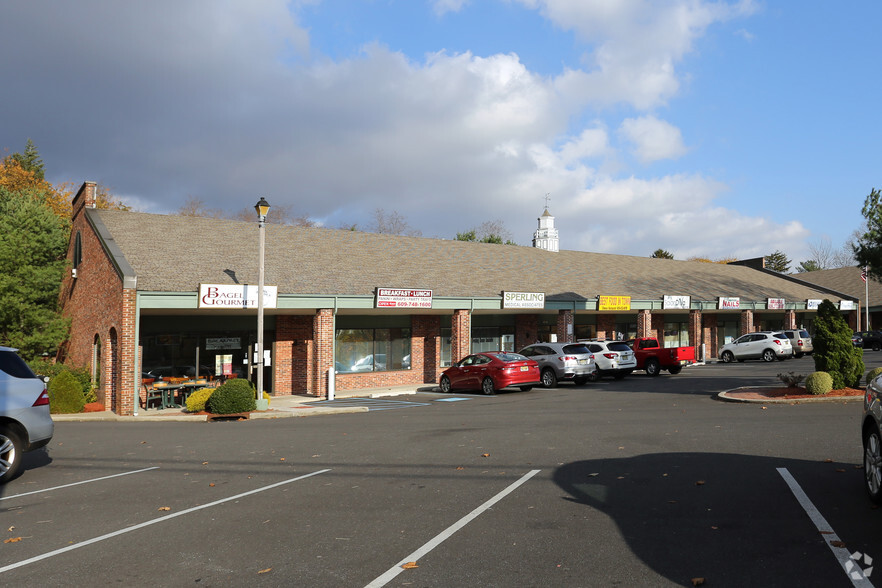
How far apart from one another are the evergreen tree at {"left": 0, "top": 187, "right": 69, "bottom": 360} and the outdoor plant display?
2646cm

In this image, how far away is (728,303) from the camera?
40.3 metres

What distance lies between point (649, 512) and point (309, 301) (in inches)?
706

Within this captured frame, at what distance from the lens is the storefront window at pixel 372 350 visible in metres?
27.0

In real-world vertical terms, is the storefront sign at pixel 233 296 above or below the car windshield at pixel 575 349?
above

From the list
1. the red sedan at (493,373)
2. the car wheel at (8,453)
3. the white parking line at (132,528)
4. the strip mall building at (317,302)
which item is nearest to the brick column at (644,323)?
the strip mall building at (317,302)

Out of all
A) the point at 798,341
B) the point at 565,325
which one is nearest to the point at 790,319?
the point at 798,341

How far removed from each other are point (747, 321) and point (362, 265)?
2786 cm

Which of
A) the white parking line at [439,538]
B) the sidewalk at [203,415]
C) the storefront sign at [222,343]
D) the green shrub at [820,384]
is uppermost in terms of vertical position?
the storefront sign at [222,343]

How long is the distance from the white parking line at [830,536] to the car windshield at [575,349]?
1732cm

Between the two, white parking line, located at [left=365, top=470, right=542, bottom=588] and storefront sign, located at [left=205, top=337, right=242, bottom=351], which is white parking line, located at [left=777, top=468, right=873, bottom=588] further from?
storefront sign, located at [left=205, top=337, right=242, bottom=351]

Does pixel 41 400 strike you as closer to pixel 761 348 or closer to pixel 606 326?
pixel 606 326

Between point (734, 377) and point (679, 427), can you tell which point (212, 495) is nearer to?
point (679, 427)

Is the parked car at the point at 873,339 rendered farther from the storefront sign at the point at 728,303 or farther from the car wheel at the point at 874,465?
the car wheel at the point at 874,465

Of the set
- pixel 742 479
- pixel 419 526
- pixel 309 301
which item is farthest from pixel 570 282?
pixel 419 526
